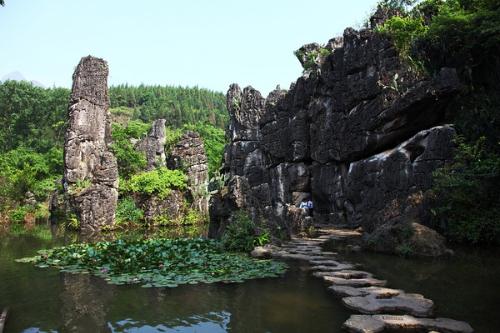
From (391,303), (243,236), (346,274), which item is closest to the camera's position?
(391,303)

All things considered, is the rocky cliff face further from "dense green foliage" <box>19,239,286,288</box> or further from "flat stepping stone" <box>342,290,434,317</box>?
"flat stepping stone" <box>342,290,434,317</box>

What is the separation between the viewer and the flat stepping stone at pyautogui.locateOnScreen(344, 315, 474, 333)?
15.2 feet

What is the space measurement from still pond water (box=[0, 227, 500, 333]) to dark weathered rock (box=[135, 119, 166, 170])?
23.1m

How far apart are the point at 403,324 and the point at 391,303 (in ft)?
2.72

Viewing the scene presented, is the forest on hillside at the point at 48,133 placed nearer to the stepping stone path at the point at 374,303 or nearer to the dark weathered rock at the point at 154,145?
the dark weathered rock at the point at 154,145

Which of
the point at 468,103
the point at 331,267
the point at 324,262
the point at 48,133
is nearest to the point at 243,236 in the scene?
the point at 324,262

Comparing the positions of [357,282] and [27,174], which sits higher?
[27,174]

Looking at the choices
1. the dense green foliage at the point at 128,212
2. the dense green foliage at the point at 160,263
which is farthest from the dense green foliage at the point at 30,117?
the dense green foliage at the point at 160,263

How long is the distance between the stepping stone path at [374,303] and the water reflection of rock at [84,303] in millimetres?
3130

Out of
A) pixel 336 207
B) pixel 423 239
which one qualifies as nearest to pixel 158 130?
pixel 336 207

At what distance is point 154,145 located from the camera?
34.4m

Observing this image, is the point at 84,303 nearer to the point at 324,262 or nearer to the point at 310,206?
the point at 324,262

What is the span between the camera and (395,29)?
17203mm

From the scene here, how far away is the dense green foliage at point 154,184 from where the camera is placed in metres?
23.6
